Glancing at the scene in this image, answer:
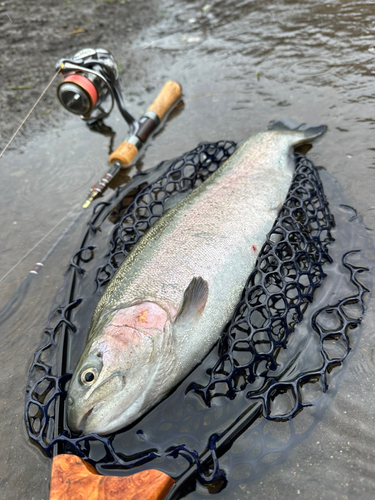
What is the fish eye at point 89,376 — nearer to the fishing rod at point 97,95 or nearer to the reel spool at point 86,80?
the fishing rod at point 97,95

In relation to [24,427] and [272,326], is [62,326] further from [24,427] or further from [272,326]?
[272,326]

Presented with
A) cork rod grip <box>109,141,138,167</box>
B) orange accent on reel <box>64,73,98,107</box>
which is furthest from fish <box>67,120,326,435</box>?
orange accent on reel <box>64,73,98,107</box>

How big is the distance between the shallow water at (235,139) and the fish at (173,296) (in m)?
0.69

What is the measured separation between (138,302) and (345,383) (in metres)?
1.49

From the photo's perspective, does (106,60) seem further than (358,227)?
Yes

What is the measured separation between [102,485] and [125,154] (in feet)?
10.7

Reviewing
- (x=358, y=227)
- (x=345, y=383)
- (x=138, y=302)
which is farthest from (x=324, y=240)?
(x=138, y=302)

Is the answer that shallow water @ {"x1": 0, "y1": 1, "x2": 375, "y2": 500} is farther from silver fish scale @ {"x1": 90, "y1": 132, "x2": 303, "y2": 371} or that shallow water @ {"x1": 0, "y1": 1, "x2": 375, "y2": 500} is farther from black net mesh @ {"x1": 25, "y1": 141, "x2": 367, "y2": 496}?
silver fish scale @ {"x1": 90, "y1": 132, "x2": 303, "y2": 371}

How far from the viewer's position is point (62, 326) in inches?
106

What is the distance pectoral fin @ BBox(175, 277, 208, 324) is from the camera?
2412 mm

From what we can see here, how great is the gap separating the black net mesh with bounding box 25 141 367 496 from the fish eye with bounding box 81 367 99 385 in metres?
0.25

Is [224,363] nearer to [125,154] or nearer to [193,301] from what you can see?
[193,301]

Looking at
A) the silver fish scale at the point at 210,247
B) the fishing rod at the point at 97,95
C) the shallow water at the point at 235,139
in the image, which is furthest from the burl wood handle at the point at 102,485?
the fishing rod at the point at 97,95

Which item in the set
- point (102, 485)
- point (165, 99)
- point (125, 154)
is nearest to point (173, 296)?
point (102, 485)
